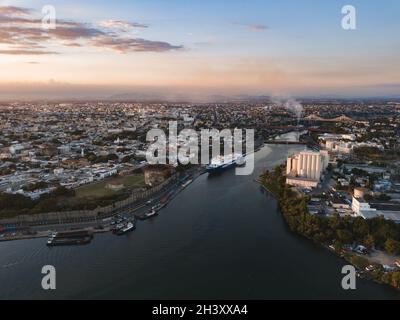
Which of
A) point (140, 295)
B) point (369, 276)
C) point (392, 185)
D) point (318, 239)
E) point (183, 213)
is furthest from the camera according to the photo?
point (392, 185)

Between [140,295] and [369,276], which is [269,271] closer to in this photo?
[369,276]

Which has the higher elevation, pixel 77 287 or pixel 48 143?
pixel 48 143

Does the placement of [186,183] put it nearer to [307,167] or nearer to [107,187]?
[107,187]

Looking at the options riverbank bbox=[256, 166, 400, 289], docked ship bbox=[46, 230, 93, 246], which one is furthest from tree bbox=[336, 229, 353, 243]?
docked ship bbox=[46, 230, 93, 246]

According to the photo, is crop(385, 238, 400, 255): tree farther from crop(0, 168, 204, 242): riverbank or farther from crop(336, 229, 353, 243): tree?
crop(0, 168, 204, 242): riverbank

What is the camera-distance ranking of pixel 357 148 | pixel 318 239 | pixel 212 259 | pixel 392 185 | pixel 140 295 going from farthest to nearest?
pixel 357 148 < pixel 392 185 < pixel 318 239 < pixel 212 259 < pixel 140 295

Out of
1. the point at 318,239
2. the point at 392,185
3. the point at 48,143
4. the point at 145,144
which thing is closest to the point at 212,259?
the point at 318,239
